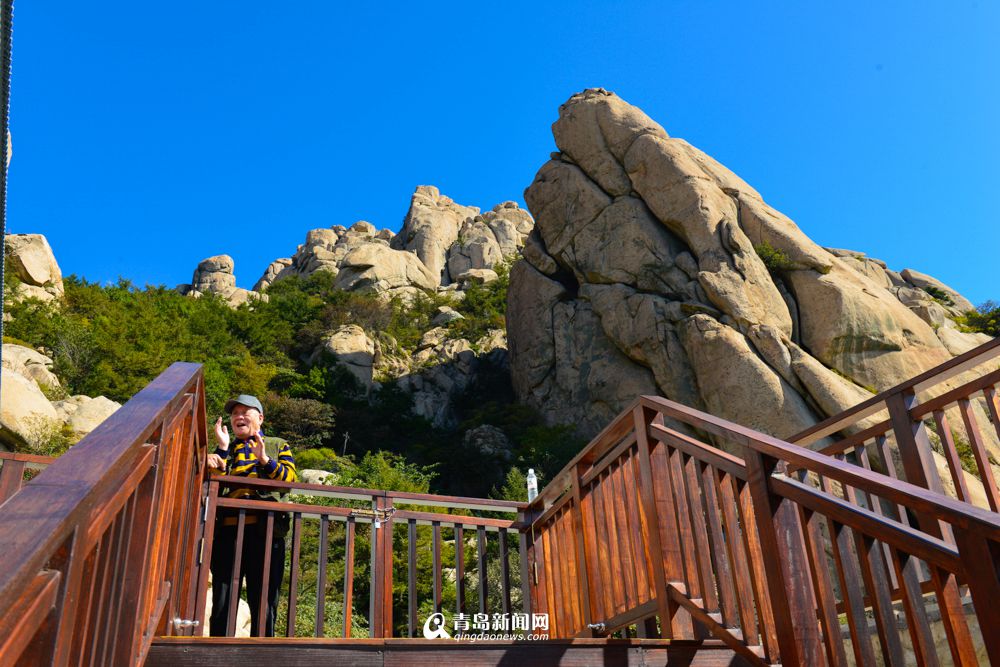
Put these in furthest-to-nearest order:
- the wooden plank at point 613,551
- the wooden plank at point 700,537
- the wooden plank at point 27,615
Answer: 1. the wooden plank at point 613,551
2. the wooden plank at point 700,537
3. the wooden plank at point 27,615

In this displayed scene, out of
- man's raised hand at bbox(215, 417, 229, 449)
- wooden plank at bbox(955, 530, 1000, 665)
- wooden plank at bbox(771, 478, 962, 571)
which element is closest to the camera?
wooden plank at bbox(955, 530, 1000, 665)

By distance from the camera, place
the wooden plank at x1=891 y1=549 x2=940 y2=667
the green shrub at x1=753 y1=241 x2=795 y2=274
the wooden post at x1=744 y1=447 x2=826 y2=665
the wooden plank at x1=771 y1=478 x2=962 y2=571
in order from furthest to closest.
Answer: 1. the green shrub at x1=753 y1=241 x2=795 y2=274
2. the wooden post at x1=744 y1=447 x2=826 y2=665
3. the wooden plank at x1=891 y1=549 x2=940 y2=667
4. the wooden plank at x1=771 y1=478 x2=962 y2=571

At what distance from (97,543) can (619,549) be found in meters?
2.46

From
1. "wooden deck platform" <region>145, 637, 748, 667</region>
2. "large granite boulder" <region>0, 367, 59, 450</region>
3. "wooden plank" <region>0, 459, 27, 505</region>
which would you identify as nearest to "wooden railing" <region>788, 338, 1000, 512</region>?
"wooden deck platform" <region>145, 637, 748, 667</region>

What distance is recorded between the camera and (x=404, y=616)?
39.3ft

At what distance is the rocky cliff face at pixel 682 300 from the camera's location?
19344mm

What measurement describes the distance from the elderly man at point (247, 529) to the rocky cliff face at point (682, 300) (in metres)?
16.2

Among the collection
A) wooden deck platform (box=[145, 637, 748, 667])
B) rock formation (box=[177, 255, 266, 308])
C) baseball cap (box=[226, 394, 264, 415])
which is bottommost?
wooden deck platform (box=[145, 637, 748, 667])

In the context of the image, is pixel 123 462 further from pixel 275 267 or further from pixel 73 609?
pixel 275 267

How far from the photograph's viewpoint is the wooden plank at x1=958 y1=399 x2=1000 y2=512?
303 cm

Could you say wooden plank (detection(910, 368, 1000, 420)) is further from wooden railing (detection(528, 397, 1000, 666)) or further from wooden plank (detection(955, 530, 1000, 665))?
wooden plank (detection(955, 530, 1000, 665))

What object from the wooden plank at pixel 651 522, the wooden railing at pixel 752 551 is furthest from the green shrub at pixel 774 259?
the wooden plank at pixel 651 522

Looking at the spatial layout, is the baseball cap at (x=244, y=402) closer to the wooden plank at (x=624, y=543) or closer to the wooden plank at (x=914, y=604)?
the wooden plank at (x=624, y=543)

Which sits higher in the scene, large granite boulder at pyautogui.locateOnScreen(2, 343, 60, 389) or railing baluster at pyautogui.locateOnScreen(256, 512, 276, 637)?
large granite boulder at pyautogui.locateOnScreen(2, 343, 60, 389)
